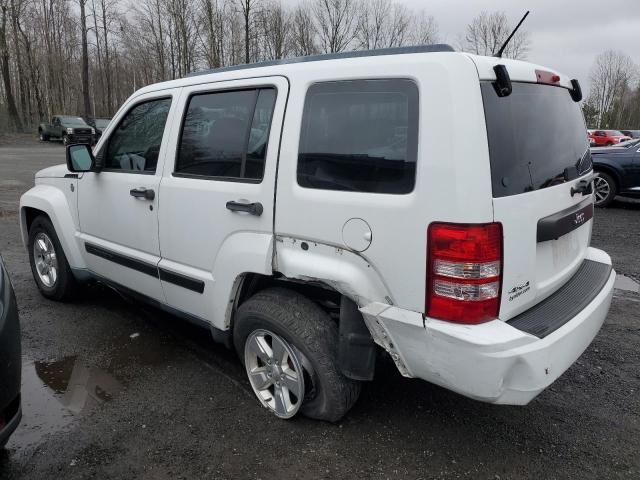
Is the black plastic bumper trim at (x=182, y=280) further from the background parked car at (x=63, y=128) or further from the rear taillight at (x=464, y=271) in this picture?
the background parked car at (x=63, y=128)

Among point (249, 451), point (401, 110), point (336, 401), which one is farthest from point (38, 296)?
point (401, 110)

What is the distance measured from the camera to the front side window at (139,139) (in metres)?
3.33

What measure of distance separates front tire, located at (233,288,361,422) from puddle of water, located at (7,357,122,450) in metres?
1.01

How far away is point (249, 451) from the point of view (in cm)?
254

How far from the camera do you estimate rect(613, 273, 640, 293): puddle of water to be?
505 cm

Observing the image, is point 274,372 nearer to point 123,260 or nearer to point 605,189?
point 123,260

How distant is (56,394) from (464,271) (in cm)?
260

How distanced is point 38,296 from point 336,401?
351cm

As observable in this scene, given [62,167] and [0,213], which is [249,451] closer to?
[62,167]

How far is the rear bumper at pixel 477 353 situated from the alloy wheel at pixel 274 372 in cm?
59

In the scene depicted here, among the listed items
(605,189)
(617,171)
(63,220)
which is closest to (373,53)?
(63,220)

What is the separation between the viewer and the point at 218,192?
2.82m

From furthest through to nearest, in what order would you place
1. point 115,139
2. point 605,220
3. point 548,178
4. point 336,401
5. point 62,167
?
point 605,220 < point 62,167 < point 115,139 < point 336,401 < point 548,178

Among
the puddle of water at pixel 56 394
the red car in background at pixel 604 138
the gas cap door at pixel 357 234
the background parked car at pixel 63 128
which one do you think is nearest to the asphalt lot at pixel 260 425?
the puddle of water at pixel 56 394
